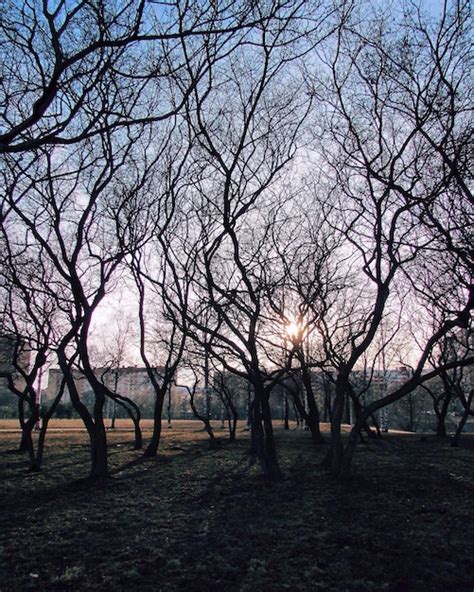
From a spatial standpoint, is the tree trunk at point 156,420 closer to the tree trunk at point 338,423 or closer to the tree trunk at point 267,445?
the tree trunk at point 267,445

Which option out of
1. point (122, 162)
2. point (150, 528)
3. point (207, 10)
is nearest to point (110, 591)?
point (150, 528)

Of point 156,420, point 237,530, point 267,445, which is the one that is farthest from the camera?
point 156,420

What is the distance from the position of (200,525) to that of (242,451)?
11.1 m

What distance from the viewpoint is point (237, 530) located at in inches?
263

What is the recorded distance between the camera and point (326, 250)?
1302cm

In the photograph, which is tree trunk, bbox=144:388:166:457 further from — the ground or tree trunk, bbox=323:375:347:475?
tree trunk, bbox=323:375:347:475

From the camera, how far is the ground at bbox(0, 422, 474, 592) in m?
4.76

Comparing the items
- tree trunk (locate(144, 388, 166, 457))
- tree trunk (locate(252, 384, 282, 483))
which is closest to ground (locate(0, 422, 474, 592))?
tree trunk (locate(252, 384, 282, 483))

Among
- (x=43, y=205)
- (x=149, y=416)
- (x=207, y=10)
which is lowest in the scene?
(x=149, y=416)

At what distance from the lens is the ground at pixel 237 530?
4762 mm

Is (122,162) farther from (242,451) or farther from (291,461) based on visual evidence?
(242,451)

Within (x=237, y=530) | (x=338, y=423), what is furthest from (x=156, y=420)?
(x=237, y=530)

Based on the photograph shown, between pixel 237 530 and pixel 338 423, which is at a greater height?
pixel 338 423

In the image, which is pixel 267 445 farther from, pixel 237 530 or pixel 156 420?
pixel 156 420
